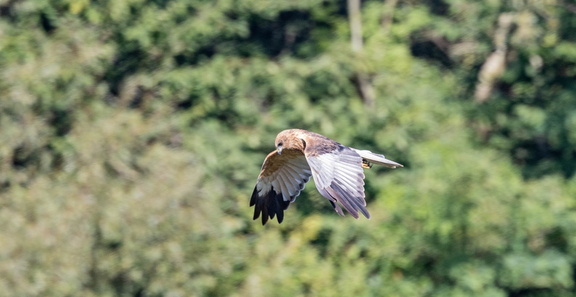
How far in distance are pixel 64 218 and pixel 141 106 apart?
2.30 metres

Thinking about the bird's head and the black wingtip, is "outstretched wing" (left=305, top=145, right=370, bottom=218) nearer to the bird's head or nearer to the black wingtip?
the bird's head

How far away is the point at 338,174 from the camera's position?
6.64m

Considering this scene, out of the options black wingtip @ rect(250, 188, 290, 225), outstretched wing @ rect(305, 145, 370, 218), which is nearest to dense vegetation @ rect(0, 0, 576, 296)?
black wingtip @ rect(250, 188, 290, 225)

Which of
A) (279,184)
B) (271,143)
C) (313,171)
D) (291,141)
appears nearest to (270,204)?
(279,184)

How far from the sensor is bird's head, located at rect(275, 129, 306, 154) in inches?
291

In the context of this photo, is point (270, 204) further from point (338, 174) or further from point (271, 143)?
point (271, 143)

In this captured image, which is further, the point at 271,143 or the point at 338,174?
the point at 271,143

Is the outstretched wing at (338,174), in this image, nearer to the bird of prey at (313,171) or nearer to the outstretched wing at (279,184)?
the bird of prey at (313,171)

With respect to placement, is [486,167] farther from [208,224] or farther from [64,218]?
[64,218]

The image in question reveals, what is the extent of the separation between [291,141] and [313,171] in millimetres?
850

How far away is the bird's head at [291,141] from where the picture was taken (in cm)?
740

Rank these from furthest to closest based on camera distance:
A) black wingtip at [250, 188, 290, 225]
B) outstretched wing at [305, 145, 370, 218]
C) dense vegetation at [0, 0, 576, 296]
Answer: dense vegetation at [0, 0, 576, 296], black wingtip at [250, 188, 290, 225], outstretched wing at [305, 145, 370, 218]

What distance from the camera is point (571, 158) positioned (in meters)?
14.0

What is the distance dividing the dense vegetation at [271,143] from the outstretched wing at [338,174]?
436 cm
